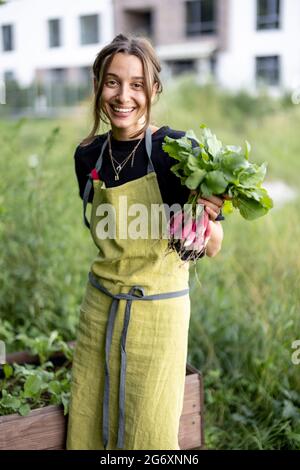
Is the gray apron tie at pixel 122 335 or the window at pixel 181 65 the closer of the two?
the gray apron tie at pixel 122 335

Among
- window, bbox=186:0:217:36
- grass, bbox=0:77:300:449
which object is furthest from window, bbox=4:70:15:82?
grass, bbox=0:77:300:449

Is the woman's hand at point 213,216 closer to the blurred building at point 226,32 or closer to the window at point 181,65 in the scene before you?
the blurred building at point 226,32

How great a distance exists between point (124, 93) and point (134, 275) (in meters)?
0.45

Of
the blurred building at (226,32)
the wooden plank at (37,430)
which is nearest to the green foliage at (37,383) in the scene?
the wooden plank at (37,430)

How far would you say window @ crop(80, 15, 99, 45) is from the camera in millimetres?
14633

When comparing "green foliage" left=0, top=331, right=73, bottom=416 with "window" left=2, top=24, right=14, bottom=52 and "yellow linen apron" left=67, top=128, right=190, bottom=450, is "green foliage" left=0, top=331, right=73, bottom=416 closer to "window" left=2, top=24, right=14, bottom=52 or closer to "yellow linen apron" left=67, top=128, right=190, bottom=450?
"yellow linen apron" left=67, top=128, right=190, bottom=450

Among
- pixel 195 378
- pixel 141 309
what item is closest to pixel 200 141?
pixel 141 309

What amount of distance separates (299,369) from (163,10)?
18045 mm

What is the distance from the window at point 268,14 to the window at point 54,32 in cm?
528

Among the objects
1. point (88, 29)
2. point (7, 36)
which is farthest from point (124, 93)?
point (88, 29)

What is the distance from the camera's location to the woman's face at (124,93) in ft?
4.84

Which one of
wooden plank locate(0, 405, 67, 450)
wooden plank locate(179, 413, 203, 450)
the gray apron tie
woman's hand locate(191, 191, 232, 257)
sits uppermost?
woman's hand locate(191, 191, 232, 257)
